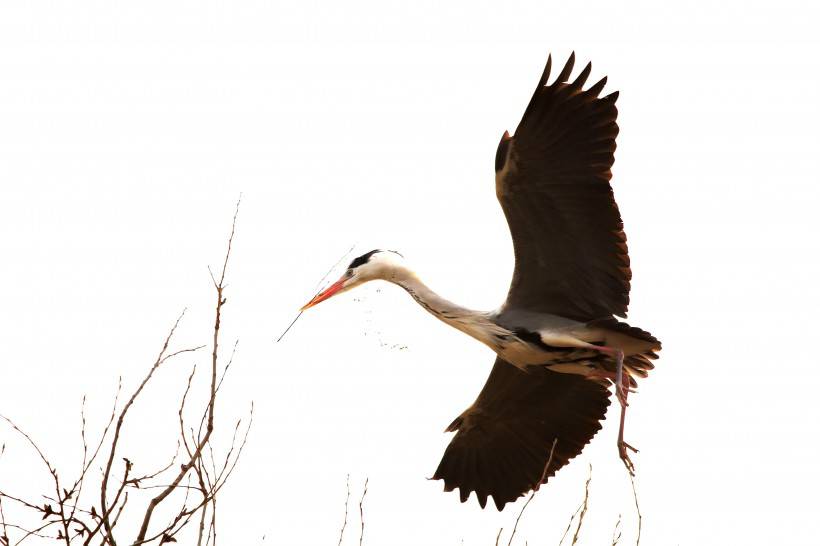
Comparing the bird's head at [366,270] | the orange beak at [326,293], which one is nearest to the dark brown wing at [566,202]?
the bird's head at [366,270]

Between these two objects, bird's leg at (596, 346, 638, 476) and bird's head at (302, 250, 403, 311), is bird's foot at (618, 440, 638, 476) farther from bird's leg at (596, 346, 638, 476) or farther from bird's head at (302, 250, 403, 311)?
bird's head at (302, 250, 403, 311)

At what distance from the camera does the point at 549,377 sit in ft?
27.0

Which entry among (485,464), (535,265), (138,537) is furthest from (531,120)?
(138,537)

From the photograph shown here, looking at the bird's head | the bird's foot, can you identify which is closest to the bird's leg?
the bird's foot

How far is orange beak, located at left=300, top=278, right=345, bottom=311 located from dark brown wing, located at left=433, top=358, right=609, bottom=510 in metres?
1.27

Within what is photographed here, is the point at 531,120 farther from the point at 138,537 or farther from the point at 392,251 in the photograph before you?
the point at 138,537

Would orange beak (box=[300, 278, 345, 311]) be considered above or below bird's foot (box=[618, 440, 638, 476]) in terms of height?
above

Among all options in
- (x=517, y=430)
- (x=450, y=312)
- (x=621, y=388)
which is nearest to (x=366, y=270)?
(x=450, y=312)

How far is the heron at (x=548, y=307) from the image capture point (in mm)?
7023

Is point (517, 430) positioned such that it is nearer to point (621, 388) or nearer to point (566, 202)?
point (621, 388)

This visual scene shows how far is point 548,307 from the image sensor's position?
7.73 meters

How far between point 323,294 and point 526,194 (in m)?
1.78

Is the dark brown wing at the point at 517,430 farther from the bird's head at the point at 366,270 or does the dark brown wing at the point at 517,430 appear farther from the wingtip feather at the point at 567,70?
the wingtip feather at the point at 567,70

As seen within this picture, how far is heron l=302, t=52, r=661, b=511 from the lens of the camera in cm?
702
